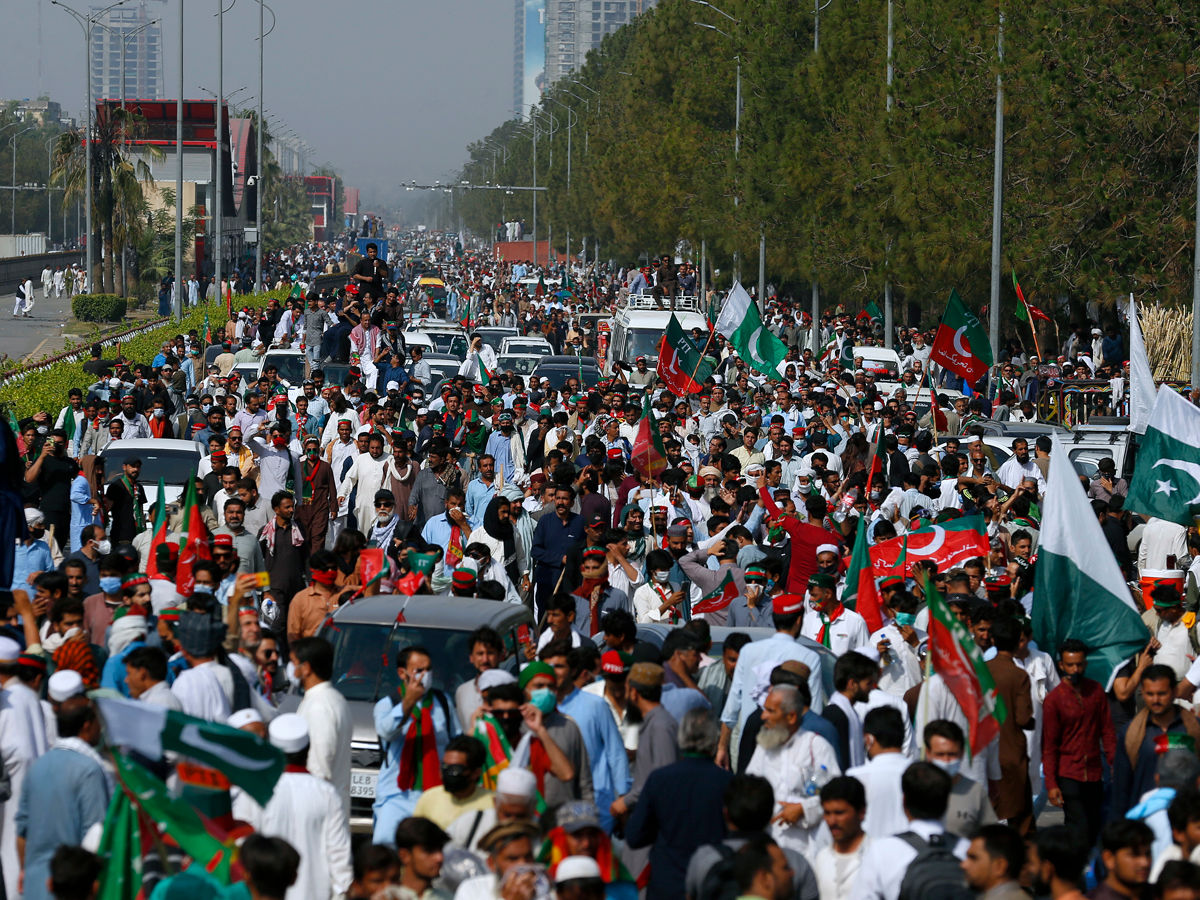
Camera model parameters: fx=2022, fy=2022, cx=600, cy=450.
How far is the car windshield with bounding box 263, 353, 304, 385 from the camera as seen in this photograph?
27.8 m

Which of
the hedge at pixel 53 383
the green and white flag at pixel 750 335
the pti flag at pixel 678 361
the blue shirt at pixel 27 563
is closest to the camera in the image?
the blue shirt at pixel 27 563

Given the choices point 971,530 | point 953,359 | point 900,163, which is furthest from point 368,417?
point 900,163

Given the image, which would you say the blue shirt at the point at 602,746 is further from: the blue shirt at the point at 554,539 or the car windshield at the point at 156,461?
the car windshield at the point at 156,461

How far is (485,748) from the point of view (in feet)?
24.5

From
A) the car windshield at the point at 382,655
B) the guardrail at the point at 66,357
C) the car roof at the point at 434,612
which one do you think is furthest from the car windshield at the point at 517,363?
the car windshield at the point at 382,655

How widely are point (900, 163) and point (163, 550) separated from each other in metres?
26.9

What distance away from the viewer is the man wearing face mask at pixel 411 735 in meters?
8.37

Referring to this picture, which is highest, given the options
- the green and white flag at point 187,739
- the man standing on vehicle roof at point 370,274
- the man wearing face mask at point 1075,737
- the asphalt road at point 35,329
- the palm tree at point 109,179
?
the palm tree at point 109,179

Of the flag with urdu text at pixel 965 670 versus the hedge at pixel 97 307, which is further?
the hedge at pixel 97 307

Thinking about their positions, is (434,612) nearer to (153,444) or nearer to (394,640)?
(394,640)

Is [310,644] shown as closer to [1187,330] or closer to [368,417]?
[368,417]

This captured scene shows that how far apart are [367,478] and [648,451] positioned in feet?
7.91

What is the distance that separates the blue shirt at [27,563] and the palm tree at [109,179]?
5501cm

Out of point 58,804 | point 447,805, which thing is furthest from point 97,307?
point 447,805
